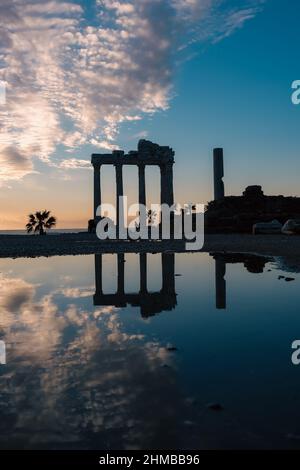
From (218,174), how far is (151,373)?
68.9 meters

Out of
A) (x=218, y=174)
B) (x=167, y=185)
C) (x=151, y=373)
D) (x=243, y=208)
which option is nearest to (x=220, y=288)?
(x=151, y=373)

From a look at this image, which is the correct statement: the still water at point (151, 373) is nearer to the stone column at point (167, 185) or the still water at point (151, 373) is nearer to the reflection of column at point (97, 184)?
the reflection of column at point (97, 184)

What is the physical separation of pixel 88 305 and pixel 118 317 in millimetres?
1196

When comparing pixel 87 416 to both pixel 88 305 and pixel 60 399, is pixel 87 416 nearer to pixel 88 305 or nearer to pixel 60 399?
pixel 60 399

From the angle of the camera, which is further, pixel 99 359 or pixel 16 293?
pixel 16 293

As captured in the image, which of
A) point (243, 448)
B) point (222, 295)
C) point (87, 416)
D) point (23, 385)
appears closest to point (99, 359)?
point (23, 385)

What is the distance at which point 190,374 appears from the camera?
3471 mm

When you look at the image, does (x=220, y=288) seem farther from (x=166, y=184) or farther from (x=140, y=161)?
(x=140, y=161)

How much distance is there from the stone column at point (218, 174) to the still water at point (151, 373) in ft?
211

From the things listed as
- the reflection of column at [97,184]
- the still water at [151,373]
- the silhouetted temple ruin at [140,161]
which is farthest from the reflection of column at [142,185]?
the still water at [151,373]

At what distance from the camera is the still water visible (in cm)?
248
